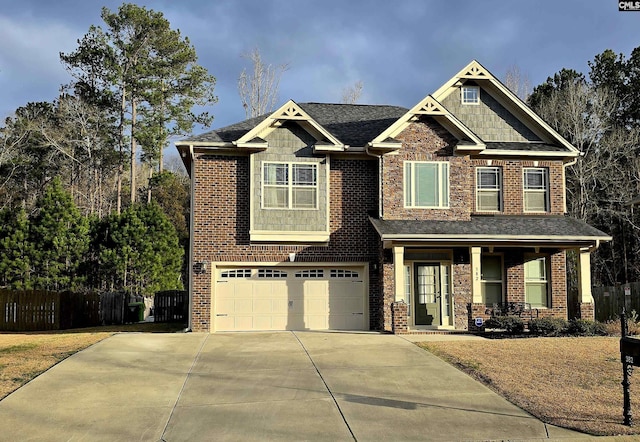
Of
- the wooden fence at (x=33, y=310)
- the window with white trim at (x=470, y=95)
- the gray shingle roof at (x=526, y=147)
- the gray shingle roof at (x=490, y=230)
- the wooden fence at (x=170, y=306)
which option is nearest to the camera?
the gray shingle roof at (x=490, y=230)

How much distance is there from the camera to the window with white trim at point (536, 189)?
20469mm

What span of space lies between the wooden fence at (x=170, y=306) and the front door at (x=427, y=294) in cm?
1181

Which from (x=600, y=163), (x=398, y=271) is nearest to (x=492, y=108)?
(x=398, y=271)

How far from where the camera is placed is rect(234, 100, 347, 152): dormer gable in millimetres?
18500

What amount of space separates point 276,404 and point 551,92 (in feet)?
113

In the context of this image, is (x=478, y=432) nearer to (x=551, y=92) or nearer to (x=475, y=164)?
(x=475, y=164)

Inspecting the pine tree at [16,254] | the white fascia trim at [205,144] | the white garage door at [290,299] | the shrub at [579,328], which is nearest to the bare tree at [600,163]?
the shrub at [579,328]

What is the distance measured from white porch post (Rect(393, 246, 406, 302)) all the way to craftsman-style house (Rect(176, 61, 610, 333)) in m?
0.04

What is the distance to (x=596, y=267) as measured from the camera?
3916cm

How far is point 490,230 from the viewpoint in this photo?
60.5 feet

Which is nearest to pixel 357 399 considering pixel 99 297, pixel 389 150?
pixel 389 150

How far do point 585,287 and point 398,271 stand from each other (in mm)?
5827

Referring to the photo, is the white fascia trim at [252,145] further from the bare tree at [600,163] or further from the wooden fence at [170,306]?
the bare tree at [600,163]

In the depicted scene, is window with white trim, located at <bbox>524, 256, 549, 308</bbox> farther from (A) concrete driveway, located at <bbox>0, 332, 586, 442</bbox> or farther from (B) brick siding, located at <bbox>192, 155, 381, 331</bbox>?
(A) concrete driveway, located at <bbox>0, 332, 586, 442</bbox>
